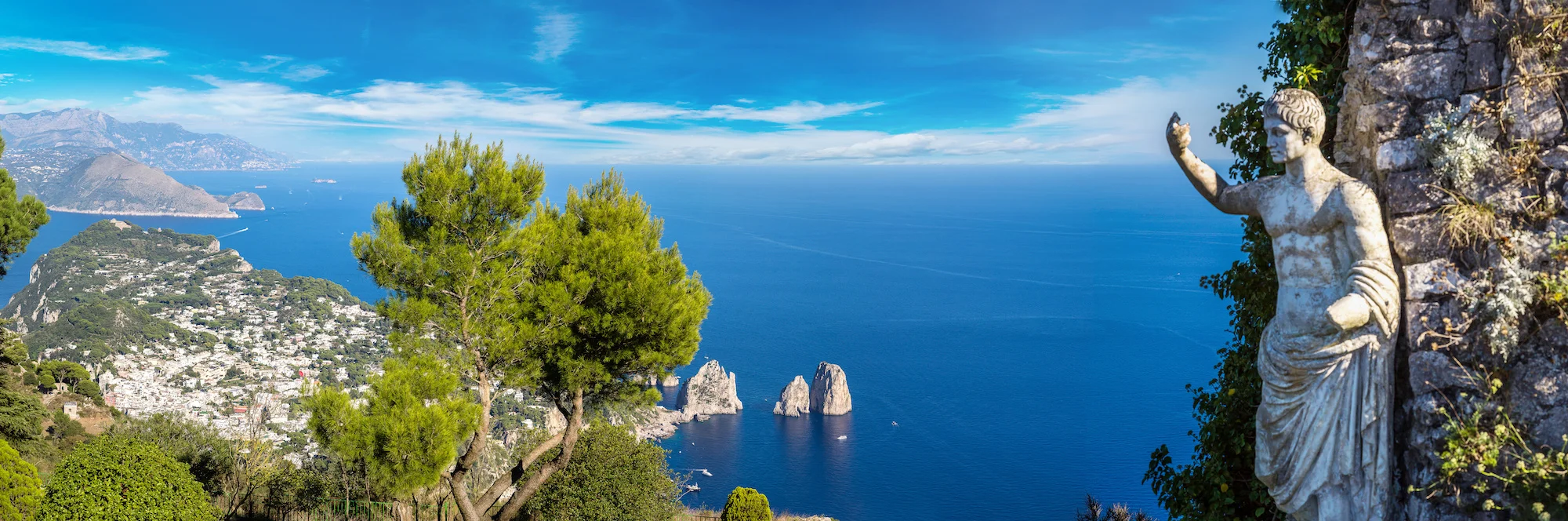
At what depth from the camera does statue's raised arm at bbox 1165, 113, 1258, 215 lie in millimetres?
3838

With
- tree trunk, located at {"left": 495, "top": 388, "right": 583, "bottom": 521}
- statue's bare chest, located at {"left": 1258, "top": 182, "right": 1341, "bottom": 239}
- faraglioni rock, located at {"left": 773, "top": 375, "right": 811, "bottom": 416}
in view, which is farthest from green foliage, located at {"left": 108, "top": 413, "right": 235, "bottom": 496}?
faraglioni rock, located at {"left": 773, "top": 375, "right": 811, "bottom": 416}

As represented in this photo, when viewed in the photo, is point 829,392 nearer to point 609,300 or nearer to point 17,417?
point 17,417

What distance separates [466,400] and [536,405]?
33.1 metres

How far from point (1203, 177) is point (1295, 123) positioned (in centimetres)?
54

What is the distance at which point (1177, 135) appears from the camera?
388 centimetres

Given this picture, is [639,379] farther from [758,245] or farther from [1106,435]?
[758,245]

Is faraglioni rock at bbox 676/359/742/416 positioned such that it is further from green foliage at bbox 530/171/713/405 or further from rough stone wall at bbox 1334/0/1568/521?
→ rough stone wall at bbox 1334/0/1568/521

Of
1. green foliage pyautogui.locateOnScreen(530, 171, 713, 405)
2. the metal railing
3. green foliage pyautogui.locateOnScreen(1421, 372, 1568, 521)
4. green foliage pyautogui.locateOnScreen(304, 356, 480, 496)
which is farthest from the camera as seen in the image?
the metal railing

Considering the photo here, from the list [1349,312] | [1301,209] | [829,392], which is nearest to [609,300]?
[1301,209]

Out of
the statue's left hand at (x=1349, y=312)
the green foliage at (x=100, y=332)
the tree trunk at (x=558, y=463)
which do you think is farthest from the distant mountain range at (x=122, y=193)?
the statue's left hand at (x=1349, y=312)

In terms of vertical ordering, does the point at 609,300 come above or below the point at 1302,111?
below

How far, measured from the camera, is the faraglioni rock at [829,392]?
159 feet

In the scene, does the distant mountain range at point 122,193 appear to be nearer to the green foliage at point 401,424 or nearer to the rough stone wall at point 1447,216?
the green foliage at point 401,424

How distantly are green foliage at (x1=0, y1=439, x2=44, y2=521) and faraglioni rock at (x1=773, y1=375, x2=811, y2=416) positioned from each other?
43.3 metres
